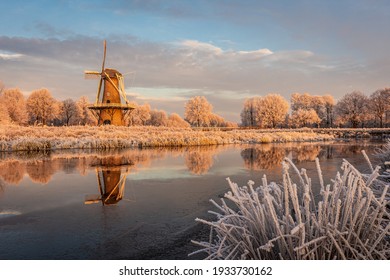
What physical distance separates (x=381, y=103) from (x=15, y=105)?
62281mm

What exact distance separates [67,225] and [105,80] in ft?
118

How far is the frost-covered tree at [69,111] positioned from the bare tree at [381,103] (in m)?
60.3

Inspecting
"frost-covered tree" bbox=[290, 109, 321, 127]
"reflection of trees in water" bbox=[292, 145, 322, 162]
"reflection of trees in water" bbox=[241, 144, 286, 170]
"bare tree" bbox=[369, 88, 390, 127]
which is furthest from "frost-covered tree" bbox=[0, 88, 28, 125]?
"bare tree" bbox=[369, 88, 390, 127]

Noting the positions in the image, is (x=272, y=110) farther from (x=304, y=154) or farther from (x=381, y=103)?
(x=304, y=154)

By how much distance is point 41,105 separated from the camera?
6069 centimetres

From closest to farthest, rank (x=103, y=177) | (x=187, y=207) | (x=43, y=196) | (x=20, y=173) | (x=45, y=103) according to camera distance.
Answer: (x=187, y=207) < (x=43, y=196) < (x=103, y=177) < (x=20, y=173) < (x=45, y=103)

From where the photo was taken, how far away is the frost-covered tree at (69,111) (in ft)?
230

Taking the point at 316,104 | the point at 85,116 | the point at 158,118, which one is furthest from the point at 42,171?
the point at 158,118

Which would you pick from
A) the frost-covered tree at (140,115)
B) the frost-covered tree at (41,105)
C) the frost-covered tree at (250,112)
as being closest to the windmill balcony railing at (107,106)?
the frost-covered tree at (41,105)

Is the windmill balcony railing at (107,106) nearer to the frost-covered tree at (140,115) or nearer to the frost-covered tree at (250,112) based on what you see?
the frost-covered tree at (140,115)

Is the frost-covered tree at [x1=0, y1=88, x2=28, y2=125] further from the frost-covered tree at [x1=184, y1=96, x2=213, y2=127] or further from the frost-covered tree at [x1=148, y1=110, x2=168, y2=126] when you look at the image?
the frost-covered tree at [x1=148, y1=110, x2=168, y2=126]

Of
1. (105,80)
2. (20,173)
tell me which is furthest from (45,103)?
(20,173)
